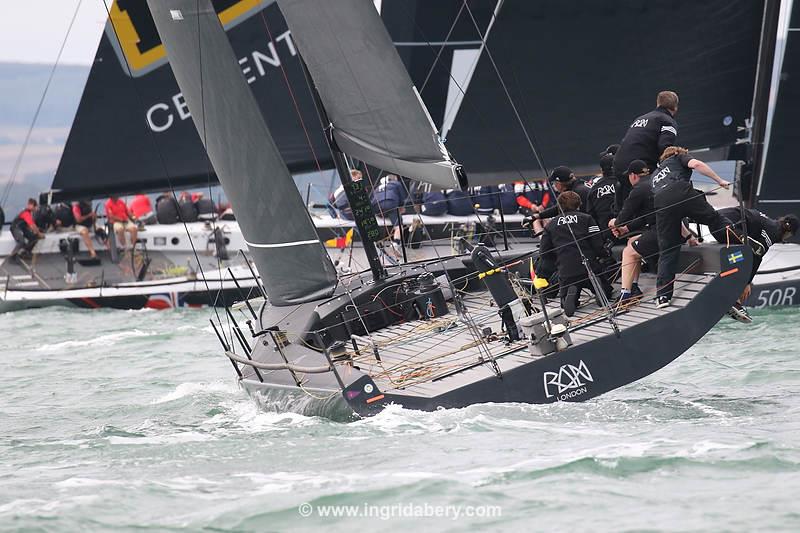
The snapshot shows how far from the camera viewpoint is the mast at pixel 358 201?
9.24m

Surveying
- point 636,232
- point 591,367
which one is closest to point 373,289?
point 636,232

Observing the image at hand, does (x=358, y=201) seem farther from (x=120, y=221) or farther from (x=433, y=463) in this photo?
(x=120, y=221)

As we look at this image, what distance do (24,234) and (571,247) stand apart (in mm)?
12309

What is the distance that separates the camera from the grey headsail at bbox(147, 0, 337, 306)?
365 inches

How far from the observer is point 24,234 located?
18.9 meters

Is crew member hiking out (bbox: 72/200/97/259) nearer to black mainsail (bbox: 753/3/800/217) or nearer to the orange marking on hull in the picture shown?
black mainsail (bbox: 753/3/800/217)

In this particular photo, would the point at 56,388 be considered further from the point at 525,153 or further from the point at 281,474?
the point at 525,153

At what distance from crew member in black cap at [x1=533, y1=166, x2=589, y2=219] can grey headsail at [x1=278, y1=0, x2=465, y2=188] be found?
78cm

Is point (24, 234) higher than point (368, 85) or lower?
higher

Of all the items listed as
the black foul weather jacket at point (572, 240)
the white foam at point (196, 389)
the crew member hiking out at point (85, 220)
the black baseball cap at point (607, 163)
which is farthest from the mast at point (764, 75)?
the crew member hiking out at point (85, 220)

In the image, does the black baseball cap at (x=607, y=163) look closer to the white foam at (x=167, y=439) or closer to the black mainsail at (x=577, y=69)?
the white foam at (x=167, y=439)

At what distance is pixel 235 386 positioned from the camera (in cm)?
1032

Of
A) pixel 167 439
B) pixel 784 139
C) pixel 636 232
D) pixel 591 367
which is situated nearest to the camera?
pixel 591 367

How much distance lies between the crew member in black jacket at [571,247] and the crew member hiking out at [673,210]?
525mm
